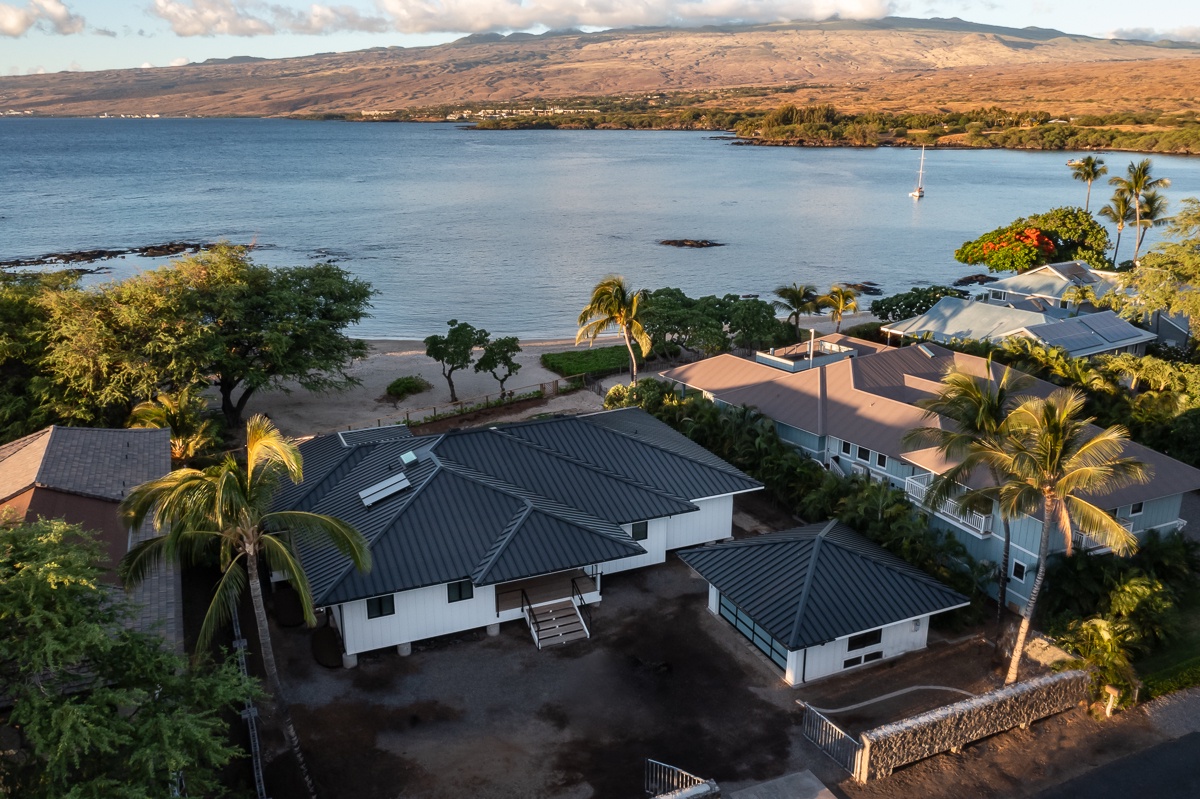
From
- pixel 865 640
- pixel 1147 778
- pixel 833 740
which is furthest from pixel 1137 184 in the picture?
pixel 833 740

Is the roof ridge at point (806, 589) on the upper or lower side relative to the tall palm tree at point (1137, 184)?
lower

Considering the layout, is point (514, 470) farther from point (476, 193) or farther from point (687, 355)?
point (476, 193)

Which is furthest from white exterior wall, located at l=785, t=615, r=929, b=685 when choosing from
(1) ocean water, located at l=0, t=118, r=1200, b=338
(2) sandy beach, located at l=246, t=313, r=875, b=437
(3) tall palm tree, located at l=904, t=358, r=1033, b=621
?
(1) ocean water, located at l=0, t=118, r=1200, b=338

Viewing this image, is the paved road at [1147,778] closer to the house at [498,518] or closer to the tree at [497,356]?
the house at [498,518]

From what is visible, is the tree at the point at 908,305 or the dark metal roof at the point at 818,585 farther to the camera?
the tree at the point at 908,305

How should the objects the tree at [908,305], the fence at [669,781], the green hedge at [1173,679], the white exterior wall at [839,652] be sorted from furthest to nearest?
the tree at [908,305] < the white exterior wall at [839,652] < the green hedge at [1173,679] < the fence at [669,781]

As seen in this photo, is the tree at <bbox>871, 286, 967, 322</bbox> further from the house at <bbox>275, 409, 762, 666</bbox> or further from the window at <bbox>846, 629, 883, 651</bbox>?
the window at <bbox>846, 629, 883, 651</bbox>

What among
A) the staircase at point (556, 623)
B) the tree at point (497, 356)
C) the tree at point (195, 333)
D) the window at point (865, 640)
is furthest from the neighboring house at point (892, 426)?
the tree at point (195, 333)
